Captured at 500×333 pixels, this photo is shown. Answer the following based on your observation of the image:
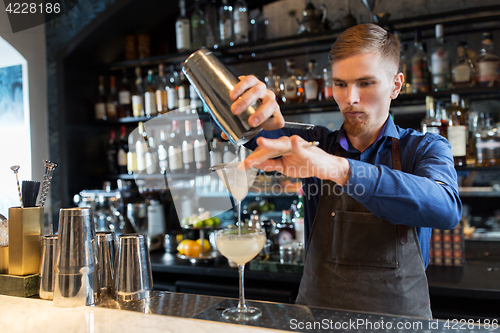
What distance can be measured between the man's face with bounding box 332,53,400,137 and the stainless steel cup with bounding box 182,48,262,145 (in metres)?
0.46

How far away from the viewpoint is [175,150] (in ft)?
10.3

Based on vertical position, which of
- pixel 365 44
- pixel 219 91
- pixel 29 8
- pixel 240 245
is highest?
pixel 29 8

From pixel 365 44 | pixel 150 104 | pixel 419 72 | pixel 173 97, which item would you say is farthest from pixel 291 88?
pixel 365 44

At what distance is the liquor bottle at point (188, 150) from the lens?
2973mm

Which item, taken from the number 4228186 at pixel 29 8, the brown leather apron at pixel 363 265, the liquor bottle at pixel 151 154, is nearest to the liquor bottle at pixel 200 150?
the liquor bottle at pixel 151 154

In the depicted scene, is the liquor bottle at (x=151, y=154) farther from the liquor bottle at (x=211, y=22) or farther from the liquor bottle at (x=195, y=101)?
the liquor bottle at (x=211, y=22)

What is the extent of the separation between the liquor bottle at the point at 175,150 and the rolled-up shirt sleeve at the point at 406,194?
197 centimetres

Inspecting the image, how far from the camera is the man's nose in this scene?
136 centimetres

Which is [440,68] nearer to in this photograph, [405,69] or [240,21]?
[405,69]

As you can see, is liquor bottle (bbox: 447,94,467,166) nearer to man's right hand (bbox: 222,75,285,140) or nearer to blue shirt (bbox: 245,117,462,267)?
blue shirt (bbox: 245,117,462,267)

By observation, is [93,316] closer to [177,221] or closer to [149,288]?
[149,288]

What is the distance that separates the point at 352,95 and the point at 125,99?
237cm

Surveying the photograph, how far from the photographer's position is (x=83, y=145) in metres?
3.29

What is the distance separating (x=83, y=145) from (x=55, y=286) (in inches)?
93.8
